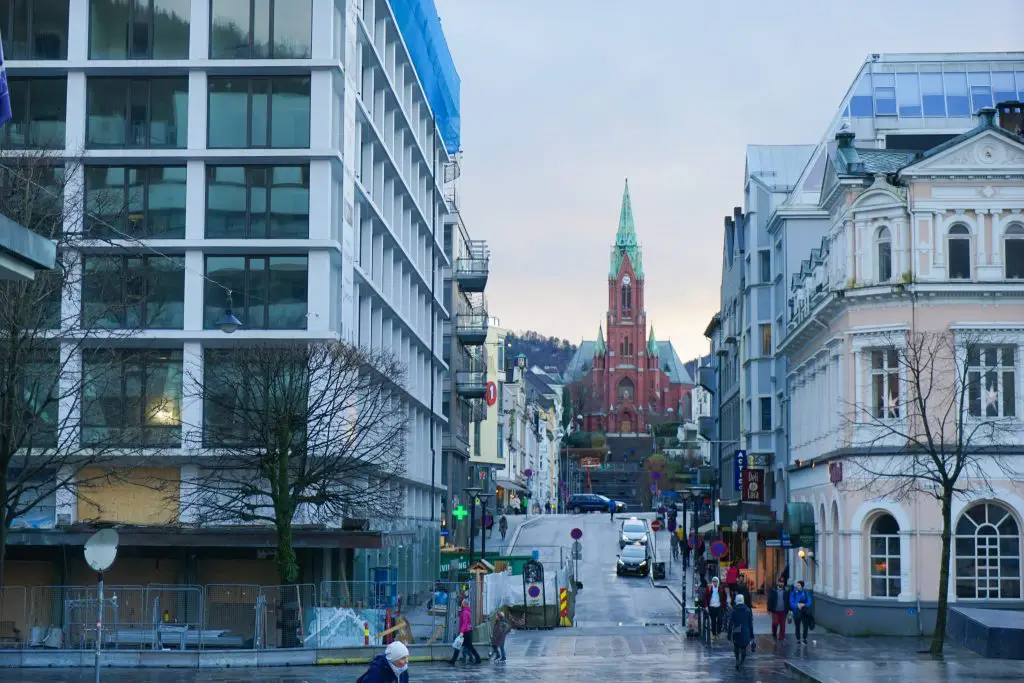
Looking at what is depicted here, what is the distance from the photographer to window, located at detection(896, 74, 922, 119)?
187ft

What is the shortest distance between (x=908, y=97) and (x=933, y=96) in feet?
3.05

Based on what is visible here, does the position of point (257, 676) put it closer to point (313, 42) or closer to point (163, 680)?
point (163, 680)

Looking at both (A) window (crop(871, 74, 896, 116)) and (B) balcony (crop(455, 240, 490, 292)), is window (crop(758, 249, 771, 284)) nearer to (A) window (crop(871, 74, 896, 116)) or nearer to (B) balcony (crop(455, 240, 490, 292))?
(A) window (crop(871, 74, 896, 116))

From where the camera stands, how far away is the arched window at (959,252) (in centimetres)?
4328

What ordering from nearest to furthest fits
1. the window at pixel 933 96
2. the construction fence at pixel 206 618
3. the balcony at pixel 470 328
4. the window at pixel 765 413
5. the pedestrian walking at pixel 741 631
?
the pedestrian walking at pixel 741 631
the construction fence at pixel 206 618
the window at pixel 933 96
the window at pixel 765 413
the balcony at pixel 470 328

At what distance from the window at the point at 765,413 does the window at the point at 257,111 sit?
94.2 feet

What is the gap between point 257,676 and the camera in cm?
3312

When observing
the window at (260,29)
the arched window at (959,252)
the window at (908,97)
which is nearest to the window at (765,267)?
the window at (908,97)

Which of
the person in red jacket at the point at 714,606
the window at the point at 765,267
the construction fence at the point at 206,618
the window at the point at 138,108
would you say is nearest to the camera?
the construction fence at the point at 206,618

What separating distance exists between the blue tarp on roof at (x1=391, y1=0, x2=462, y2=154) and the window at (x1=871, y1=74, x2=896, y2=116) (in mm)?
18447

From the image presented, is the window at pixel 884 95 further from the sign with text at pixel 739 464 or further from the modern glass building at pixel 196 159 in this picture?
the modern glass building at pixel 196 159

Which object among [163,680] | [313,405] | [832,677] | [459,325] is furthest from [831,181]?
[459,325]

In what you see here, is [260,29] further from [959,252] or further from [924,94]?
[924,94]

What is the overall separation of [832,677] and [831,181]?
22.4m
